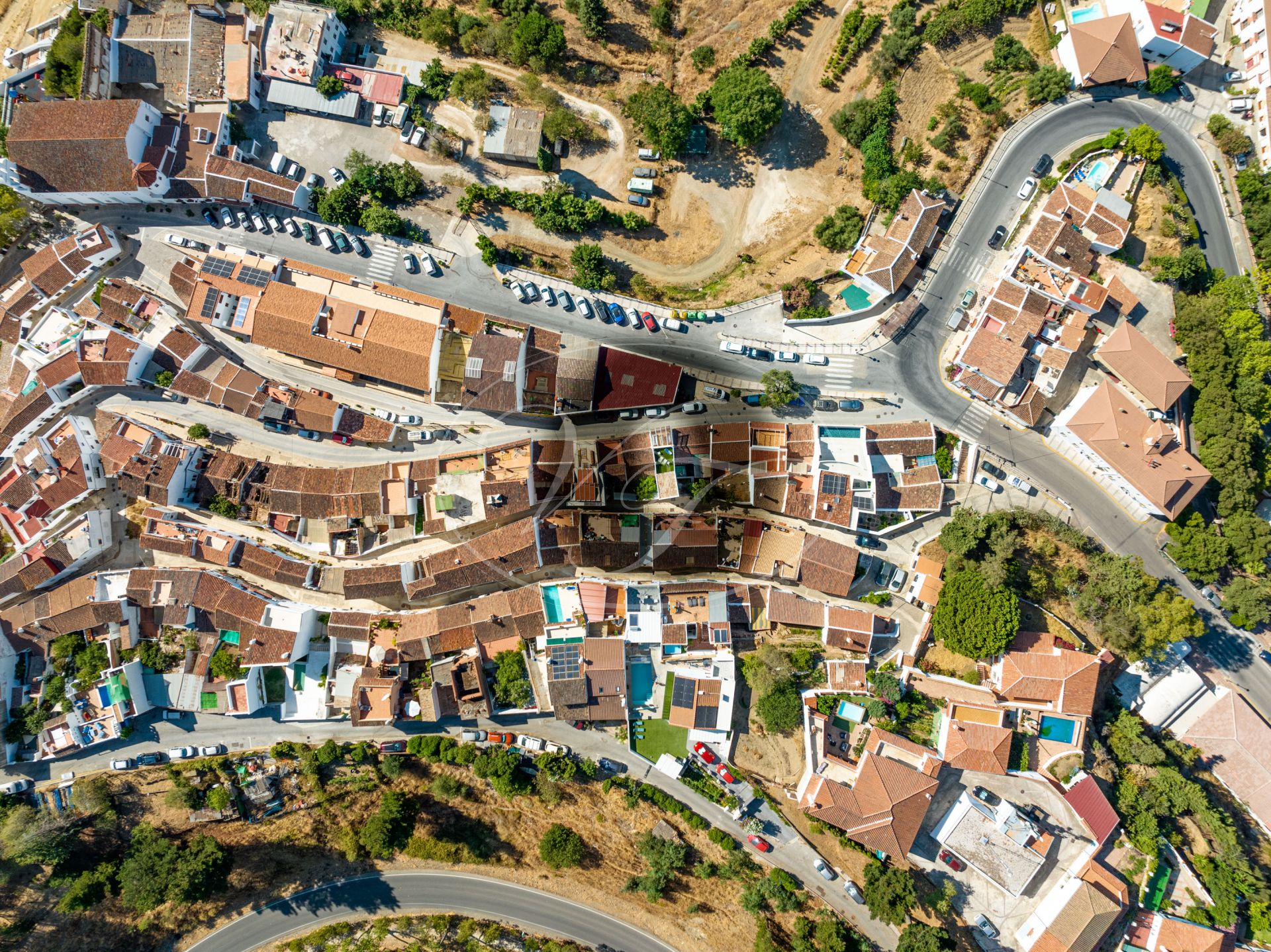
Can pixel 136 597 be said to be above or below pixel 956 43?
below

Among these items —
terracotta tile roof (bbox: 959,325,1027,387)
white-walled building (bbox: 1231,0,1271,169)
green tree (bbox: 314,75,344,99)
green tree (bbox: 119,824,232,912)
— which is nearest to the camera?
green tree (bbox: 119,824,232,912)

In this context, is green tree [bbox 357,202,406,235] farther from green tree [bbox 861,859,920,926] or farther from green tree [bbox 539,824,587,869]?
green tree [bbox 861,859,920,926]

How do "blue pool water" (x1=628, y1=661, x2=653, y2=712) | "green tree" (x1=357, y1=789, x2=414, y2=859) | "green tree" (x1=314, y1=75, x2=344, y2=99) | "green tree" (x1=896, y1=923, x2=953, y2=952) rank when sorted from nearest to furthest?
"green tree" (x1=896, y1=923, x2=953, y2=952), "green tree" (x1=357, y1=789, x2=414, y2=859), "blue pool water" (x1=628, y1=661, x2=653, y2=712), "green tree" (x1=314, y1=75, x2=344, y2=99)

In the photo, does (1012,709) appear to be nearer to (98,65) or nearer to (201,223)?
(201,223)

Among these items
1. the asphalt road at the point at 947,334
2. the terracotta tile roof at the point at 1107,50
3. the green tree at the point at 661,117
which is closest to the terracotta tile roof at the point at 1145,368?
the asphalt road at the point at 947,334

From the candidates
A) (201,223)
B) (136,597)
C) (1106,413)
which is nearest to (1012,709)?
(1106,413)

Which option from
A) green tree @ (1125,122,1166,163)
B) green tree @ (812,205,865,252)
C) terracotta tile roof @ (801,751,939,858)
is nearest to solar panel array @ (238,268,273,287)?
green tree @ (812,205,865,252)

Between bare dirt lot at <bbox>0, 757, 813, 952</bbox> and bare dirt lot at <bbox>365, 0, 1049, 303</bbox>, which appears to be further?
bare dirt lot at <bbox>365, 0, 1049, 303</bbox>

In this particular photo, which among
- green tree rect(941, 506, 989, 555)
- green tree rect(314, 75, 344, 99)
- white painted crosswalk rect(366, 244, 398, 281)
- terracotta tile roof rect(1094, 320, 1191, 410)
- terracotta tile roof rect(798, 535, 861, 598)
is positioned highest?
green tree rect(314, 75, 344, 99)
